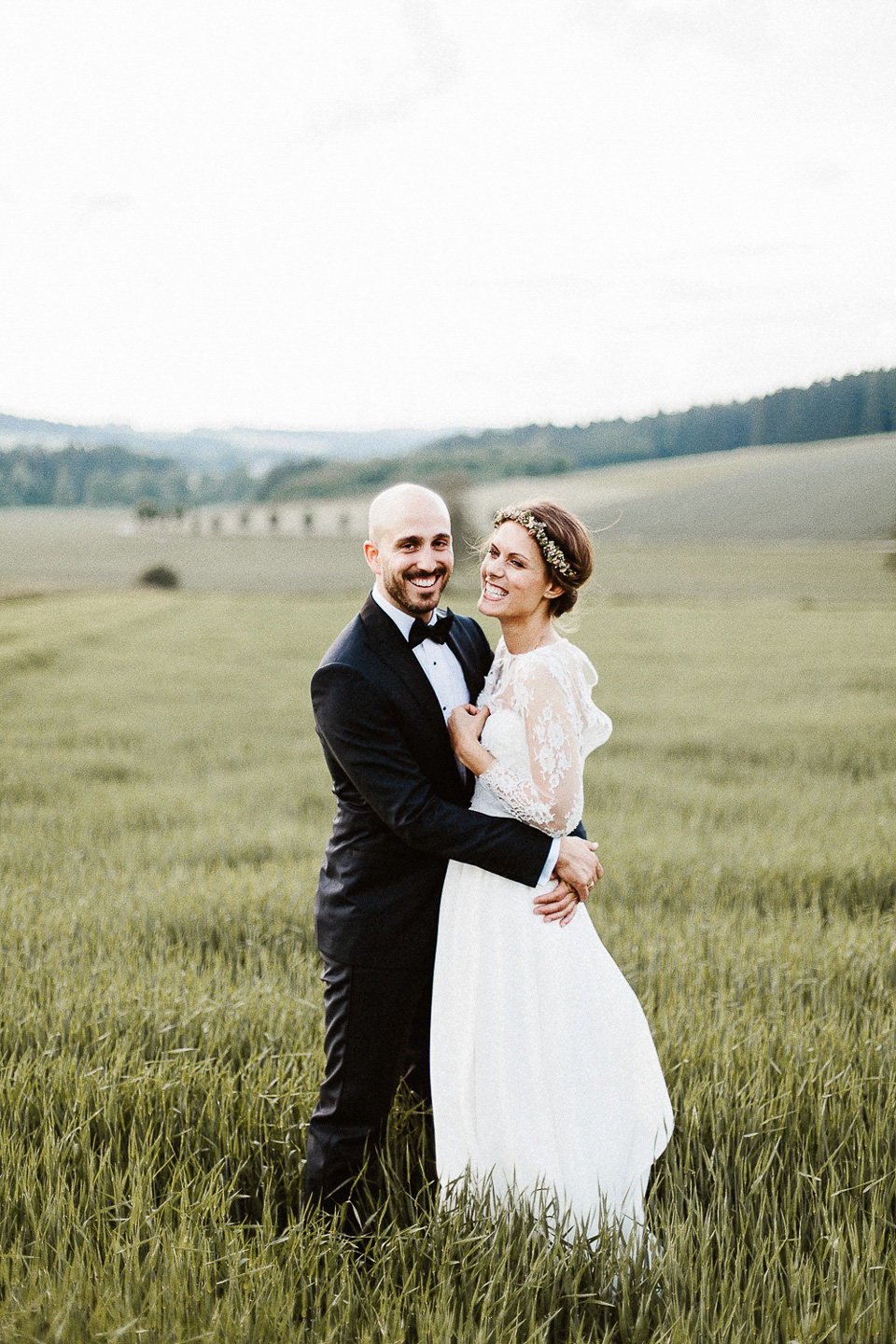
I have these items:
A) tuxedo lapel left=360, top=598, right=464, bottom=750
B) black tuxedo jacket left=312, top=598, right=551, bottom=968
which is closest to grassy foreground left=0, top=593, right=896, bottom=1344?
black tuxedo jacket left=312, top=598, right=551, bottom=968

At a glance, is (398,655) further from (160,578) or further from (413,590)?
(160,578)

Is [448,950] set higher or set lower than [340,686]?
lower

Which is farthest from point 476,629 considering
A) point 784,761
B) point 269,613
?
point 269,613

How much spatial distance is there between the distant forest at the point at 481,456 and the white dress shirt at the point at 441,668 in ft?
89.7

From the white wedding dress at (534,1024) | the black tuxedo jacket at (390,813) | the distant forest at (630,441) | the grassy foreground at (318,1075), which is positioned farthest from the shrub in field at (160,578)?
the white wedding dress at (534,1024)

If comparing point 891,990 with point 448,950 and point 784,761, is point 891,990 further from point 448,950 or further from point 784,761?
point 784,761

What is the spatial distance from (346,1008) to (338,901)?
0.29m

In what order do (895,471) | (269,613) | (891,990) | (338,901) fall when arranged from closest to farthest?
1. (338,901)
2. (891,990)
3. (269,613)
4. (895,471)

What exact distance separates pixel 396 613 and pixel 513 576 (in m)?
0.34

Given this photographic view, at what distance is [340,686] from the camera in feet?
8.05

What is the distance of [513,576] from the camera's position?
8.08 feet

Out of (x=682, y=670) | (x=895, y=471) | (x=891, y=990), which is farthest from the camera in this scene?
(x=895, y=471)

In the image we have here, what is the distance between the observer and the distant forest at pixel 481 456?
30.6 metres

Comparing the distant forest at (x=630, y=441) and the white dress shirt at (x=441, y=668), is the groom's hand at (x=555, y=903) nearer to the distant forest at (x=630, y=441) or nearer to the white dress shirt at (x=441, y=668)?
the white dress shirt at (x=441, y=668)
